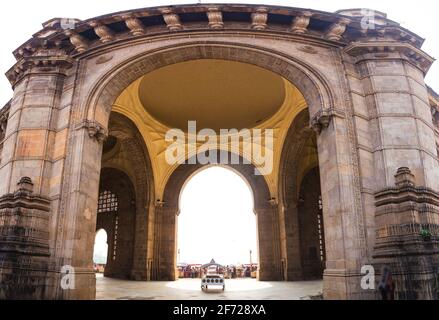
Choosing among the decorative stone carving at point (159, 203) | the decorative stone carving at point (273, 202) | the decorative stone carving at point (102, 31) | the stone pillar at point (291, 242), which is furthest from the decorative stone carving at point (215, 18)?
the decorative stone carving at point (159, 203)

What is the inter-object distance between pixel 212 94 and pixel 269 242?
7934mm

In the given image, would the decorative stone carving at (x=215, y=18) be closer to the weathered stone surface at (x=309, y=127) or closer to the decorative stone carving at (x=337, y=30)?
the weathered stone surface at (x=309, y=127)

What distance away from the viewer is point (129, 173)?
64.6ft

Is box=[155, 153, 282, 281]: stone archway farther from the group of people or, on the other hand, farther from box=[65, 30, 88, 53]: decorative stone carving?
box=[65, 30, 88, 53]: decorative stone carving

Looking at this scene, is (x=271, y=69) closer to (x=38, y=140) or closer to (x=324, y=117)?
(x=324, y=117)

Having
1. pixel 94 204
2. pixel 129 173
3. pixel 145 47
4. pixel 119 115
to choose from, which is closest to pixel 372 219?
pixel 94 204

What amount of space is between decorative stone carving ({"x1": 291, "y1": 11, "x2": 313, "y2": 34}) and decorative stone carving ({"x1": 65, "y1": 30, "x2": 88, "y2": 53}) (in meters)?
6.76

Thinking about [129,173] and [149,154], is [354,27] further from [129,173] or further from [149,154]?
[129,173]

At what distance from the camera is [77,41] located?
11.1 m

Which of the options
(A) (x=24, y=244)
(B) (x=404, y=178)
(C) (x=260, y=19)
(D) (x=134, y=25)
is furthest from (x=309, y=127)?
(A) (x=24, y=244)

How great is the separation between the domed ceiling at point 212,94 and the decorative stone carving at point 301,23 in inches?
120

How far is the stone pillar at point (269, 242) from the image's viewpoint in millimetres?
16906
